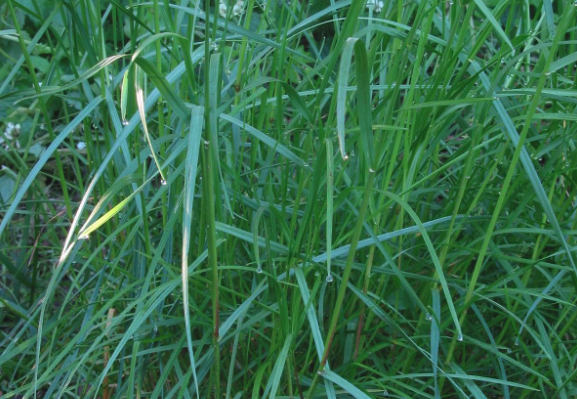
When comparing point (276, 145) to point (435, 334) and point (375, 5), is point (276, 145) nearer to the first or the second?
point (435, 334)

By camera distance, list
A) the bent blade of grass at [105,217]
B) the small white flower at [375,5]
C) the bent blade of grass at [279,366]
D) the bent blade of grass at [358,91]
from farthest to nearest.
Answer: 1. the small white flower at [375,5]
2. the bent blade of grass at [279,366]
3. the bent blade of grass at [105,217]
4. the bent blade of grass at [358,91]

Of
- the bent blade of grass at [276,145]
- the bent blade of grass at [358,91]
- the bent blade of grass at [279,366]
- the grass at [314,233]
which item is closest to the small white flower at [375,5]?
the grass at [314,233]

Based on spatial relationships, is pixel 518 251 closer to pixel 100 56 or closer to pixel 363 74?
pixel 363 74

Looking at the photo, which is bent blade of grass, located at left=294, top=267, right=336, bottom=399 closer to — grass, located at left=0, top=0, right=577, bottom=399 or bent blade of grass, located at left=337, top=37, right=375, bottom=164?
grass, located at left=0, top=0, right=577, bottom=399

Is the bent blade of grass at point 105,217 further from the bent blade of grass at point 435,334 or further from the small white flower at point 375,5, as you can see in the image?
the small white flower at point 375,5

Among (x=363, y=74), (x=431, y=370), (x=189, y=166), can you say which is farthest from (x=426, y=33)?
(x=431, y=370)

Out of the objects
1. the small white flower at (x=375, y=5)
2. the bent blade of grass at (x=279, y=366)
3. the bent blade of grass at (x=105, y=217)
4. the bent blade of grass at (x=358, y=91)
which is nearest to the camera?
the bent blade of grass at (x=358, y=91)

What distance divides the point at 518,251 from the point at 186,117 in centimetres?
73

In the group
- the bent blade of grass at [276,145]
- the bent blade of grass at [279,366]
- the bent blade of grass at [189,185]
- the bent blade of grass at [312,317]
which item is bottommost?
the bent blade of grass at [279,366]

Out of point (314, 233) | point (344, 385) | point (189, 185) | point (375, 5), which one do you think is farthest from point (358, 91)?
point (375, 5)

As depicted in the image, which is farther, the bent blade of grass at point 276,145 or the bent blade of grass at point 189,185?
the bent blade of grass at point 276,145

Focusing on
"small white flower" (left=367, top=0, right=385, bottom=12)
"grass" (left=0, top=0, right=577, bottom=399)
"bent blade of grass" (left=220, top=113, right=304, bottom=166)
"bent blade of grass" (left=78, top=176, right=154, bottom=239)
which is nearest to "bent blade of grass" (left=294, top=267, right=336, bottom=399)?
"grass" (left=0, top=0, right=577, bottom=399)

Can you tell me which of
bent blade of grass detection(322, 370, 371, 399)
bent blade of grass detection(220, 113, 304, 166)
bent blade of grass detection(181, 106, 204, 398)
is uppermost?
bent blade of grass detection(181, 106, 204, 398)

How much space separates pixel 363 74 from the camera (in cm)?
64
